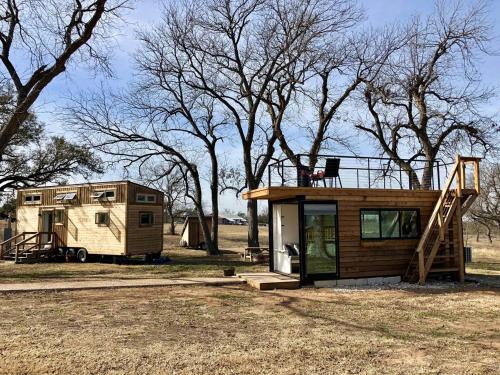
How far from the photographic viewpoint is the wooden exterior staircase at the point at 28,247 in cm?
2258

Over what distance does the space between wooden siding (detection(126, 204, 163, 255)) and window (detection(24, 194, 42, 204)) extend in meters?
5.92

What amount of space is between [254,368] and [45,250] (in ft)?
64.8

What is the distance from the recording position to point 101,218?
22188mm

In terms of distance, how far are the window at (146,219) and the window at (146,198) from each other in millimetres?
576

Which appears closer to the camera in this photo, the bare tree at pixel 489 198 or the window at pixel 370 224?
the window at pixel 370 224

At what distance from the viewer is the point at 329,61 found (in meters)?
24.4

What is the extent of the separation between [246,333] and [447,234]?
969cm

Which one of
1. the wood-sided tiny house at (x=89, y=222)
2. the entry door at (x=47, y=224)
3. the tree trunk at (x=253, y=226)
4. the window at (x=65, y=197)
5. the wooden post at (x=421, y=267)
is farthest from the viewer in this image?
the tree trunk at (x=253, y=226)

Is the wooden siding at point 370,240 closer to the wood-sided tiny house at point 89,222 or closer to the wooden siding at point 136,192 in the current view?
the wooden siding at point 136,192

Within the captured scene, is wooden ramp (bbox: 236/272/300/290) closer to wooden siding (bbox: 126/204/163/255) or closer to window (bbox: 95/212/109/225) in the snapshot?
wooden siding (bbox: 126/204/163/255)

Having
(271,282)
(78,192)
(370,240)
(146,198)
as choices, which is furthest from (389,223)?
(78,192)

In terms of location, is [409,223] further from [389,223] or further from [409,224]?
[389,223]

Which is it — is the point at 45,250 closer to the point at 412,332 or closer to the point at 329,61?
the point at 329,61

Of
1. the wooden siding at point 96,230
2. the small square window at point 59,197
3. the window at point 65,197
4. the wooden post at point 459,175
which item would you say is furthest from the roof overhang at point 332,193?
the small square window at point 59,197
